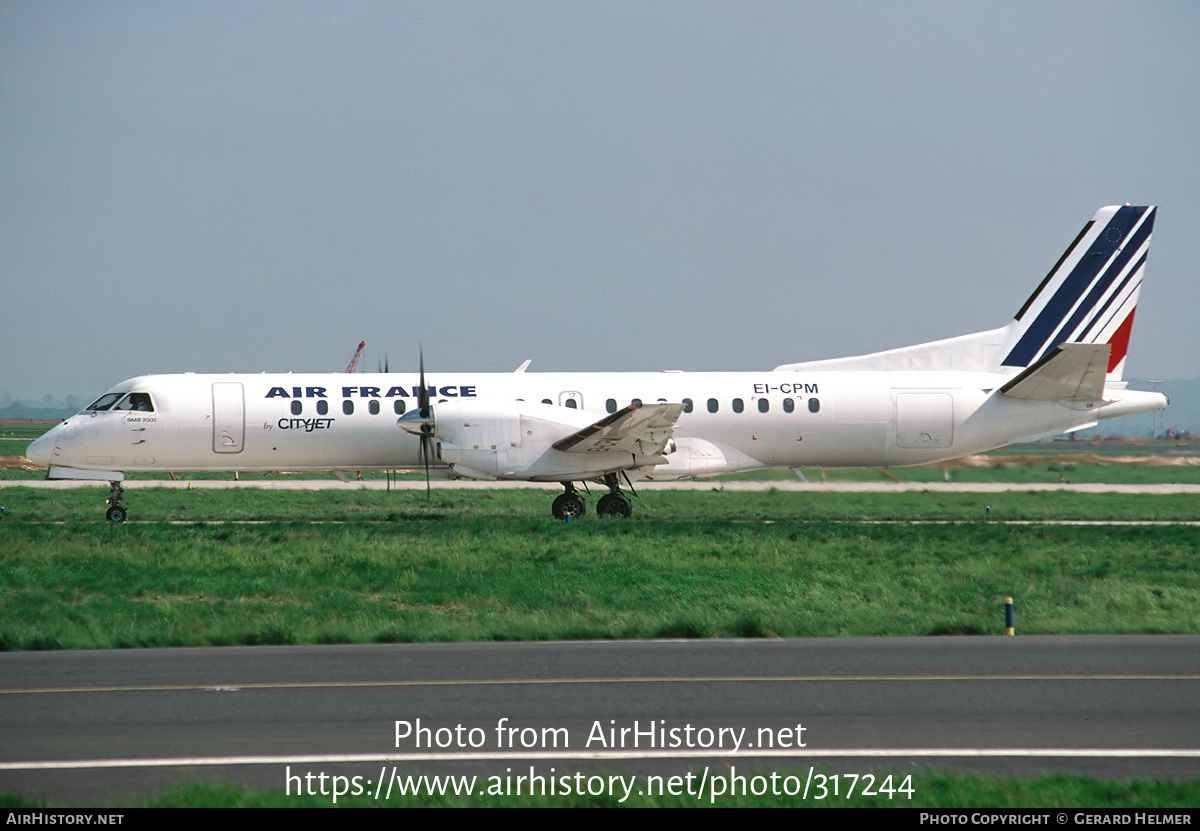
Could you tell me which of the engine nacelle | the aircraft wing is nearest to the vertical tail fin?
the aircraft wing

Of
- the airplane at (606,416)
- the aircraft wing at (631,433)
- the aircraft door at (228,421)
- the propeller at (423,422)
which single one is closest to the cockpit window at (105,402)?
the airplane at (606,416)

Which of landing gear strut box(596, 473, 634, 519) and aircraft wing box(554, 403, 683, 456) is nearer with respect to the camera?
aircraft wing box(554, 403, 683, 456)

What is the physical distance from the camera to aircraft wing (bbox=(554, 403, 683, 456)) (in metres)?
24.1

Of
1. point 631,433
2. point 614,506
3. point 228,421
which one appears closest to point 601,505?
point 614,506

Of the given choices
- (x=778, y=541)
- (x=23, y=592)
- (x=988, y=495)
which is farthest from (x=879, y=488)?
(x=23, y=592)

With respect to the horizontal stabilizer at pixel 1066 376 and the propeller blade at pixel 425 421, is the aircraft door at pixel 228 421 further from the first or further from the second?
the horizontal stabilizer at pixel 1066 376

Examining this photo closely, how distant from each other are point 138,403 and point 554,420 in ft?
31.0

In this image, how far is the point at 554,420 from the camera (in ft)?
83.1

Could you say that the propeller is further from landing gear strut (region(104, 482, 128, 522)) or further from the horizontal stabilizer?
the horizontal stabilizer

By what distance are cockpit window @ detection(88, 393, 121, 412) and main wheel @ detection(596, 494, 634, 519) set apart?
11162mm

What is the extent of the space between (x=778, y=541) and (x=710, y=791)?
49.5 ft

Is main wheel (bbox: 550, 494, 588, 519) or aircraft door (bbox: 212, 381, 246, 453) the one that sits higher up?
aircraft door (bbox: 212, 381, 246, 453)
